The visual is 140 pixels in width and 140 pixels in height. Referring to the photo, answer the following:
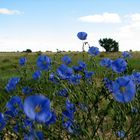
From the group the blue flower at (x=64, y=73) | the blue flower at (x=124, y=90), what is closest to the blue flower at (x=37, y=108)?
the blue flower at (x=124, y=90)

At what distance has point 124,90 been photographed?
10.1 ft

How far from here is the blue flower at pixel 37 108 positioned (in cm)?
279

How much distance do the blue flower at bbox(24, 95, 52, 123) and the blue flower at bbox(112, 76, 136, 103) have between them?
0.45 m

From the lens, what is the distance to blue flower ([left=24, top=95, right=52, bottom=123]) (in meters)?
2.79

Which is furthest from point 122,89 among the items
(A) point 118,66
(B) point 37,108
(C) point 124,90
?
(A) point 118,66

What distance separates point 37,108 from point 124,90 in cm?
57

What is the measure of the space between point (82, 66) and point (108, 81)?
2.62 ft

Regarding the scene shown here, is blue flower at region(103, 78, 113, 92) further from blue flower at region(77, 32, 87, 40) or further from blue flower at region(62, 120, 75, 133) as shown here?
blue flower at region(77, 32, 87, 40)

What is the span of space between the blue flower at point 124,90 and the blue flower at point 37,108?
0.45 m

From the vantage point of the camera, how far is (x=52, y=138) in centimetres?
399

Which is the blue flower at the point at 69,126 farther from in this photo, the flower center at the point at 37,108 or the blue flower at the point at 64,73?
the flower center at the point at 37,108

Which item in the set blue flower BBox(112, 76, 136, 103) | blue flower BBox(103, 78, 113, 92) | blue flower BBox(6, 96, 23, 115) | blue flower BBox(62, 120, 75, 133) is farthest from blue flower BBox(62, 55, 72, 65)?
blue flower BBox(112, 76, 136, 103)

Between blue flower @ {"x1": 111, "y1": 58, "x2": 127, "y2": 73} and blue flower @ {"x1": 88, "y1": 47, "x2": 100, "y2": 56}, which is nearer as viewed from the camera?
blue flower @ {"x1": 111, "y1": 58, "x2": 127, "y2": 73}

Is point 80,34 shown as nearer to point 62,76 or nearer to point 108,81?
point 108,81
